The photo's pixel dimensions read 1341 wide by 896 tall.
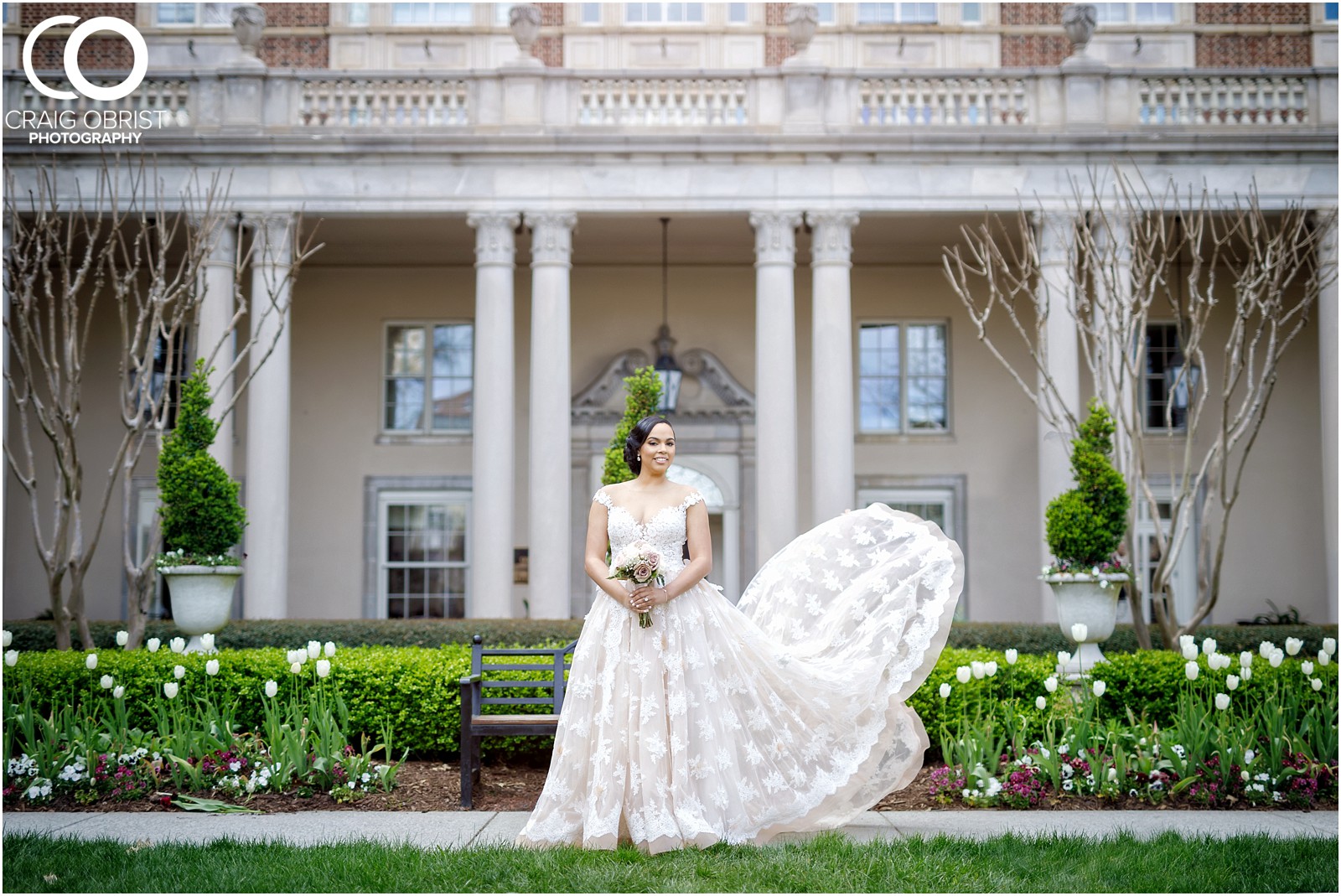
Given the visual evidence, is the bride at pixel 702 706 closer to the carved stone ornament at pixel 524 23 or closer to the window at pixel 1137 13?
→ the carved stone ornament at pixel 524 23

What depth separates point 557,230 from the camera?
17047 millimetres

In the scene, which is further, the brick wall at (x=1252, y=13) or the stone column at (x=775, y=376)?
the brick wall at (x=1252, y=13)

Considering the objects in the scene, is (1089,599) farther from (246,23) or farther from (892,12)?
(892,12)

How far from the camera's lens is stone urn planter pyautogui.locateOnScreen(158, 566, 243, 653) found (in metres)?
11.3

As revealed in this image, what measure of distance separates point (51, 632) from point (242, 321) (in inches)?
248

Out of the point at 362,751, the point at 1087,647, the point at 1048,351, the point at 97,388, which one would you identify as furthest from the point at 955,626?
the point at 97,388

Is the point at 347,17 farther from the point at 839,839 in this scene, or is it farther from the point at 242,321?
the point at 839,839

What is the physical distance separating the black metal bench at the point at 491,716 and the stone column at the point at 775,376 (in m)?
8.05

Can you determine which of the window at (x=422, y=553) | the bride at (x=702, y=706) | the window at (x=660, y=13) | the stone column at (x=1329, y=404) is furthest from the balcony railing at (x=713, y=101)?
the bride at (x=702, y=706)

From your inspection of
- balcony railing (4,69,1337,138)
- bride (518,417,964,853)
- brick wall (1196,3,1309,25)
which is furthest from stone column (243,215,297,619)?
brick wall (1196,3,1309,25)

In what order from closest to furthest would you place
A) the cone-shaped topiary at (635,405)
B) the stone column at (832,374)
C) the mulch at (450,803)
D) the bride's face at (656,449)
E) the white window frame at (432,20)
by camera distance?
1. the bride's face at (656,449)
2. the mulch at (450,803)
3. the cone-shaped topiary at (635,405)
4. the stone column at (832,374)
5. the white window frame at (432,20)

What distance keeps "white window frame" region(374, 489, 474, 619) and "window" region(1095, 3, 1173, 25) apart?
13723mm

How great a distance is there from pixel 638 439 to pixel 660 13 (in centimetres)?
1687

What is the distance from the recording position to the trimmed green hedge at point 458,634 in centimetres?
1449
